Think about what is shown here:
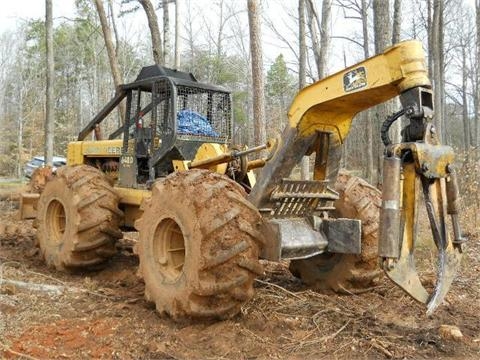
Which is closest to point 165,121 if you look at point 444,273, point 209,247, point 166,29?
point 209,247

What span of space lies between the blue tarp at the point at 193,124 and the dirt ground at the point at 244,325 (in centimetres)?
200

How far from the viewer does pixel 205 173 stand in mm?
4621

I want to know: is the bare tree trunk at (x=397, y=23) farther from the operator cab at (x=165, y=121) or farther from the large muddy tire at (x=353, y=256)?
the large muddy tire at (x=353, y=256)

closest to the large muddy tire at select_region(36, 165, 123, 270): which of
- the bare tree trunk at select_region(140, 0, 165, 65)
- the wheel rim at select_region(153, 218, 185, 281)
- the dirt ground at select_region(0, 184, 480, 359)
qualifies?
the dirt ground at select_region(0, 184, 480, 359)

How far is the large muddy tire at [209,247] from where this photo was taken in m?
4.18

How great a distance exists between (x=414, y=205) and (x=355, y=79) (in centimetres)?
111

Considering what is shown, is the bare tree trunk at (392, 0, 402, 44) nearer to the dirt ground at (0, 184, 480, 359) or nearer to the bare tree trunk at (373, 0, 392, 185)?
the bare tree trunk at (373, 0, 392, 185)

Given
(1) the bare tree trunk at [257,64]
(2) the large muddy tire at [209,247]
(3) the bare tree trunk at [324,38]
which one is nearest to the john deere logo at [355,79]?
(2) the large muddy tire at [209,247]

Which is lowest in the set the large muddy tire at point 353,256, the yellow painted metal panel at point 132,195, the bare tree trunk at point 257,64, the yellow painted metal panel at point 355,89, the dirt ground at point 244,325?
the dirt ground at point 244,325

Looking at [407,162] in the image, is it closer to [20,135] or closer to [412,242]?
[412,242]

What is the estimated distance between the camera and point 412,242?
3820mm

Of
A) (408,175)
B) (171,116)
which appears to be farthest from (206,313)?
(171,116)

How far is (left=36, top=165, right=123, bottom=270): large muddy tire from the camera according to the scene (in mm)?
6176

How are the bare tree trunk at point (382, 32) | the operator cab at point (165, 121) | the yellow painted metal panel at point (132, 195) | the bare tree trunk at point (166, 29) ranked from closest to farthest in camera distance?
the operator cab at point (165, 121)
the yellow painted metal panel at point (132, 195)
the bare tree trunk at point (382, 32)
the bare tree trunk at point (166, 29)
